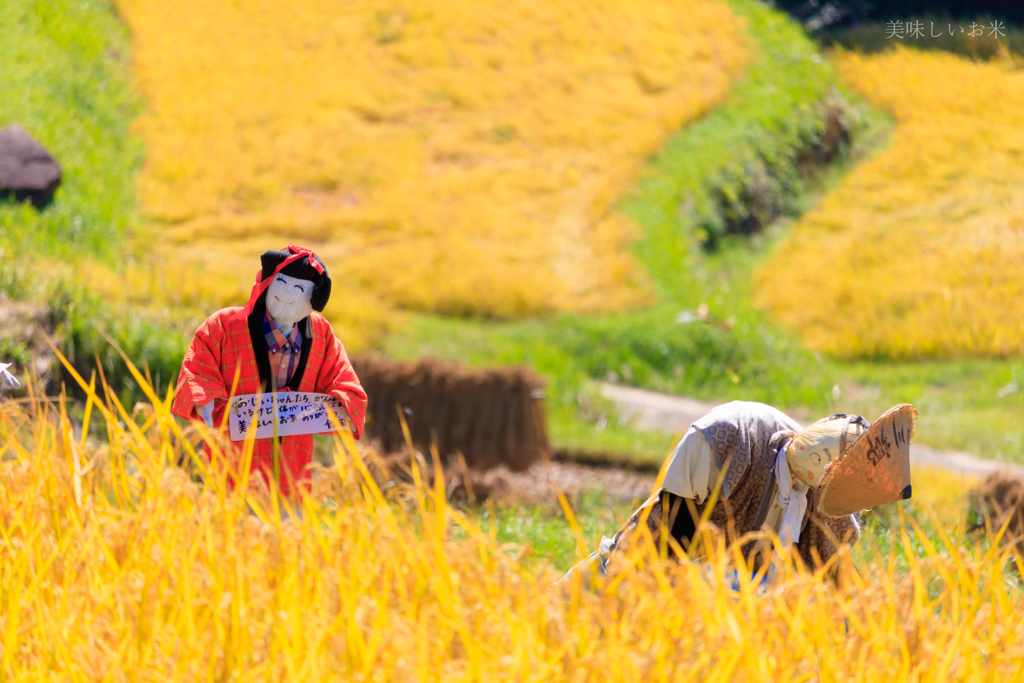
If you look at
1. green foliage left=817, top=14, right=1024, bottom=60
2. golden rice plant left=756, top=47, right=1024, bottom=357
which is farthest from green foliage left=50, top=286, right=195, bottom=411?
green foliage left=817, top=14, right=1024, bottom=60

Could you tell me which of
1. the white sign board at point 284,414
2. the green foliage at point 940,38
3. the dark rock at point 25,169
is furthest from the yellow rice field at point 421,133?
the white sign board at point 284,414

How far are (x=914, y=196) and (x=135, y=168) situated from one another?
11023 mm

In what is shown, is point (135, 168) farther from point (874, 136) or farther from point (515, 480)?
point (874, 136)

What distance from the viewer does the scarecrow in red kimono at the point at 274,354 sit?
3.05 m

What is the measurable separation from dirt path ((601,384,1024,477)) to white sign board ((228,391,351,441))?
5.06 m

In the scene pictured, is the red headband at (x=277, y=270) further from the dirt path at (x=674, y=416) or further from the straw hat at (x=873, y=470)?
the dirt path at (x=674, y=416)

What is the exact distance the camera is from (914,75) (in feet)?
56.1

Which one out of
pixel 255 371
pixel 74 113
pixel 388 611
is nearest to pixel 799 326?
pixel 255 371

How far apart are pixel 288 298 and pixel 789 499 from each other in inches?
63.6

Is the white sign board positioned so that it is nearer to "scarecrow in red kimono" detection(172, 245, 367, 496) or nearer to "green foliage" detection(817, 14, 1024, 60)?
"scarecrow in red kimono" detection(172, 245, 367, 496)

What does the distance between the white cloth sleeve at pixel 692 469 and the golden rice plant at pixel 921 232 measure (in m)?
9.25

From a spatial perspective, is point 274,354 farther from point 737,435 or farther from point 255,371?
point 737,435

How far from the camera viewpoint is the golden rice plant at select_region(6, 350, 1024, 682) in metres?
1.79

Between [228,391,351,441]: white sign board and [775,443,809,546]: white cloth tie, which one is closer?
[775,443,809,546]: white cloth tie
